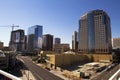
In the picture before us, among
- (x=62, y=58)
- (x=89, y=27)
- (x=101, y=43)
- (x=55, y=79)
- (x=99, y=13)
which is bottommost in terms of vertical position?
(x=55, y=79)

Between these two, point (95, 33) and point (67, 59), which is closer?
point (67, 59)

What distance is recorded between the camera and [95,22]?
591 feet

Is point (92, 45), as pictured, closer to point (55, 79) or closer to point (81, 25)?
point (81, 25)

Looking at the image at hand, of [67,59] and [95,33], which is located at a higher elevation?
[95,33]

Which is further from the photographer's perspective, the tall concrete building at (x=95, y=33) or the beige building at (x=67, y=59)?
the tall concrete building at (x=95, y=33)

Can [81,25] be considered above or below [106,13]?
below

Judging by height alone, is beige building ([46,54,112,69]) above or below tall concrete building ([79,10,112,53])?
below

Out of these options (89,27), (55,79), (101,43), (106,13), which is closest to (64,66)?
(55,79)

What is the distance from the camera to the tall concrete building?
171250 mm

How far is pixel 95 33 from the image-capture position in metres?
179

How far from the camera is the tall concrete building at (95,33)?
171 m

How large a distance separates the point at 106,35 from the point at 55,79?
13385cm

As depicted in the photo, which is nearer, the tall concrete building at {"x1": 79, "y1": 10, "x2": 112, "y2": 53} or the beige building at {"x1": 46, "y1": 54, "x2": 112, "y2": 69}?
the beige building at {"x1": 46, "y1": 54, "x2": 112, "y2": 69}

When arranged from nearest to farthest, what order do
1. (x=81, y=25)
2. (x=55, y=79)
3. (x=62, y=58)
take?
1. (x=55, y=79)
2. (x=62, y=58)
3. (x=81, y=25)
